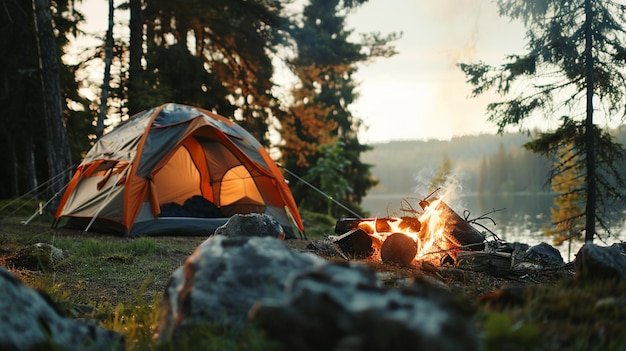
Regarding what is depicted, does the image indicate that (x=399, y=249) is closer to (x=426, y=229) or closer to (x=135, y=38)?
(x=426, y=229)

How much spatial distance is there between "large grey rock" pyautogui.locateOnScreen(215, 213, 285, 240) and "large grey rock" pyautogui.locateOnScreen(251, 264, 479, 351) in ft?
13.4

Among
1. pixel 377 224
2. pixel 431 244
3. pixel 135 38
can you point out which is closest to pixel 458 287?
pixel 431 244

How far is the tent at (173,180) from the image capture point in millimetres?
8633

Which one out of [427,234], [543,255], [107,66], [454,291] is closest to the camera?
[454,291]

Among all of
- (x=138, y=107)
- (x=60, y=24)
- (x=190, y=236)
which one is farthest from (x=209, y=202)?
(x=60, y=24)

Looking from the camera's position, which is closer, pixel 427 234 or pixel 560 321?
pixel 560 321

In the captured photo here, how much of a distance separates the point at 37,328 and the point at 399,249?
11.8 ft

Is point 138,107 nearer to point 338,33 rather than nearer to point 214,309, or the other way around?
point 214,309

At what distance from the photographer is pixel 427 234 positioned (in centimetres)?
552

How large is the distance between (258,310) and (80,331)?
0.99 m

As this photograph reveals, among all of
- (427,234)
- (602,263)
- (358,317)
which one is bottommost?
(427,234)

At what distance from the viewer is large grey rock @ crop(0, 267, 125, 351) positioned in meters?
1.75

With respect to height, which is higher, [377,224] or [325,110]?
[325,110]

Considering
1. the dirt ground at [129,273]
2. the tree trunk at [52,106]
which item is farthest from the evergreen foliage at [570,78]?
the tree trunk at [52,106]
